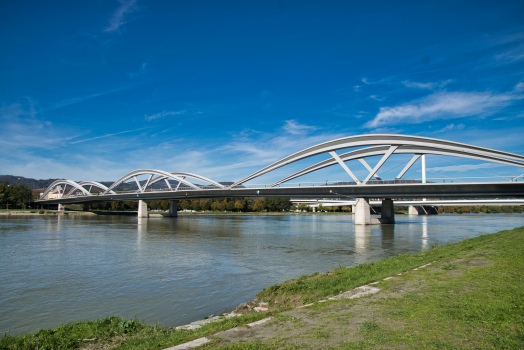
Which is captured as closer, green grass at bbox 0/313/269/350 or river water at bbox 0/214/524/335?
green grass at bbox 0/313/269/350

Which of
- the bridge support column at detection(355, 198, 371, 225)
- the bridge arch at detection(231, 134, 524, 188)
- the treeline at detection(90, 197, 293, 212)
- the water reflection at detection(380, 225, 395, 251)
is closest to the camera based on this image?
the water reflection at detection(380, 225, 395, 251)

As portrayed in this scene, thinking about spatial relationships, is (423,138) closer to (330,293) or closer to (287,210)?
(330,293)

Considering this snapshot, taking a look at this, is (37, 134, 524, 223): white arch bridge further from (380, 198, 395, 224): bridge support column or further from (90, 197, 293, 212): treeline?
(90, 197, 293, 212): treeline

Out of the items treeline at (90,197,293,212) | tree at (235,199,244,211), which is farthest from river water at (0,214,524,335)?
tree at (235,199,244,211)

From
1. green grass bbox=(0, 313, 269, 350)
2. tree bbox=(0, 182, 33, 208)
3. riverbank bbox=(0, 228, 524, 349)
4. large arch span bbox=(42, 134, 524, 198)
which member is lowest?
green grass bbox=(0, 313, 269, 350)

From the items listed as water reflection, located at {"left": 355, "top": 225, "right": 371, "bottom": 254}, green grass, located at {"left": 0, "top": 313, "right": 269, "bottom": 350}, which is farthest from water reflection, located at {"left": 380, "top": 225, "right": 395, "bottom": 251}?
green grass, located at {"left": 0, "top": 313, "right": 269, "bottom": 350}

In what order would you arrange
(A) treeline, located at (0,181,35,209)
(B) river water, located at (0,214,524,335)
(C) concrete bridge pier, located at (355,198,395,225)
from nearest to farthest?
1. (B) river water, located at (0,214,524,335)
2. (C) concrete bridge pier, located at (355,198,395,225)
3. (A) treeline, located at (0,181,35,209)

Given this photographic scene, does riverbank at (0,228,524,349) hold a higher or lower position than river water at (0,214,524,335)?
higher

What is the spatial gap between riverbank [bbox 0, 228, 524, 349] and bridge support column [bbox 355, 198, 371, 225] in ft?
137

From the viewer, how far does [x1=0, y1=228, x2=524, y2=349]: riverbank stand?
4.50 m

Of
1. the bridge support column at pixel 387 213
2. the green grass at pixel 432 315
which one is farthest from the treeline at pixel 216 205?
the green grass at pixel 432 315

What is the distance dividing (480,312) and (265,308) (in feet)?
15.2

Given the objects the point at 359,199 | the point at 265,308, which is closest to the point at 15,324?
the point at 265,308

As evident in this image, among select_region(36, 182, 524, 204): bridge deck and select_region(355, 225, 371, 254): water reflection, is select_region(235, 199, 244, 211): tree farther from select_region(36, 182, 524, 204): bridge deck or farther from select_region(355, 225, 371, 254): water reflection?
select_region(355, 225, 371, 254): water reflection
